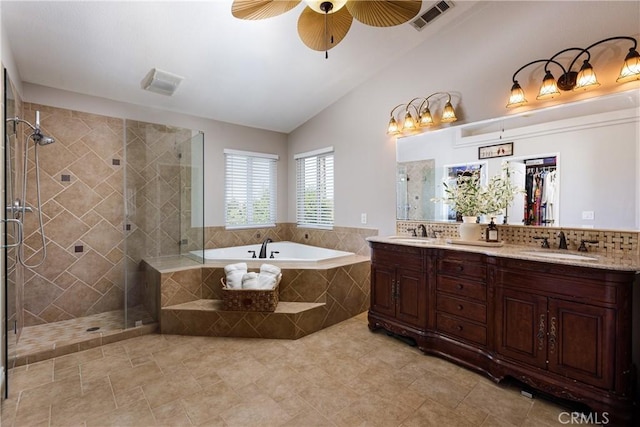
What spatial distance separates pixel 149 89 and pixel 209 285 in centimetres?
217

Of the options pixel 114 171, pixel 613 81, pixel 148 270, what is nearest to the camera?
pixel 613 81

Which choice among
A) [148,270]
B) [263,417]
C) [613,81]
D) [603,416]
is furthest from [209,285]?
[613,81]

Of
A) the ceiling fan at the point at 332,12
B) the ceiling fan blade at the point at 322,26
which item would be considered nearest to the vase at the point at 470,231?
the ceiling fan at the point at 332,12

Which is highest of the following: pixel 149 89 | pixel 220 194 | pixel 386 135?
pixel 149 89

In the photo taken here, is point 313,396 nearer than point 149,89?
Yes

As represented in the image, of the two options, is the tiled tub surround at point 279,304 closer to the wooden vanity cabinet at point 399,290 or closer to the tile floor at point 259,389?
the tile floor at point 259,389

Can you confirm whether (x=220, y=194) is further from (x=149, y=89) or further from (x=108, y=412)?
(x=108, y=412)

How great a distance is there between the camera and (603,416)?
1660mm

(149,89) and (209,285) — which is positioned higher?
(149,89)

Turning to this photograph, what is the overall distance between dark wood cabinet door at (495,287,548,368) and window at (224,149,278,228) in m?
3.28

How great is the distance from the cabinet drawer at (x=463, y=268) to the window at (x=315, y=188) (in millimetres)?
1950

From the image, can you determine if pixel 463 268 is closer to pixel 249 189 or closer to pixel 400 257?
pixel 400 257

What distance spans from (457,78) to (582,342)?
2367 millimetres

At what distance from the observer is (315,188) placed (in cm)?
441
